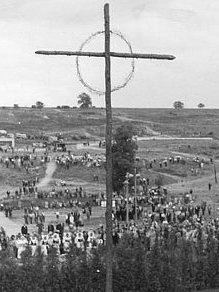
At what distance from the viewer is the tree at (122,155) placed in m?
55.2

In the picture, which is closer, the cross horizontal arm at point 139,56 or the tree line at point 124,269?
the cross horizontal arm at point 139,56

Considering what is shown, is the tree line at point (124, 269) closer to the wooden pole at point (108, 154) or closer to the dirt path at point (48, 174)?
the wooden pole at point (108, 154)

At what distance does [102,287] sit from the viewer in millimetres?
24469

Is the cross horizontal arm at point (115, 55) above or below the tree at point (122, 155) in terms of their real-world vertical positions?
above

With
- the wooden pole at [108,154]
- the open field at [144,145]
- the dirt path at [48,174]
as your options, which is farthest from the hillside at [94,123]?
the wooden pole at [108,154]

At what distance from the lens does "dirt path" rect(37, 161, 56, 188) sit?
66375mm

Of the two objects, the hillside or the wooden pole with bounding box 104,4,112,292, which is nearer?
the wooden pole with bounding box 104,4,112,292

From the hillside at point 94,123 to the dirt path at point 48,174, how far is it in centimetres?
3583

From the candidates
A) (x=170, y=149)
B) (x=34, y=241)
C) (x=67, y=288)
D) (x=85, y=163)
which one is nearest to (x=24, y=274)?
(x=67, y=288)

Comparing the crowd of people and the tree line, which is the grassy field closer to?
the crowd of people

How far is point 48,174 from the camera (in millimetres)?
70312

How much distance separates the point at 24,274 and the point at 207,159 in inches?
2452

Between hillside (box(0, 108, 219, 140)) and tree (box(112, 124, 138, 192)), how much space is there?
5253cm

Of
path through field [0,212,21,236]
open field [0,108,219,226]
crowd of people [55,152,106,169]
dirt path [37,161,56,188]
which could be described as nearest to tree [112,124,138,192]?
open field [0,108,219,226]
